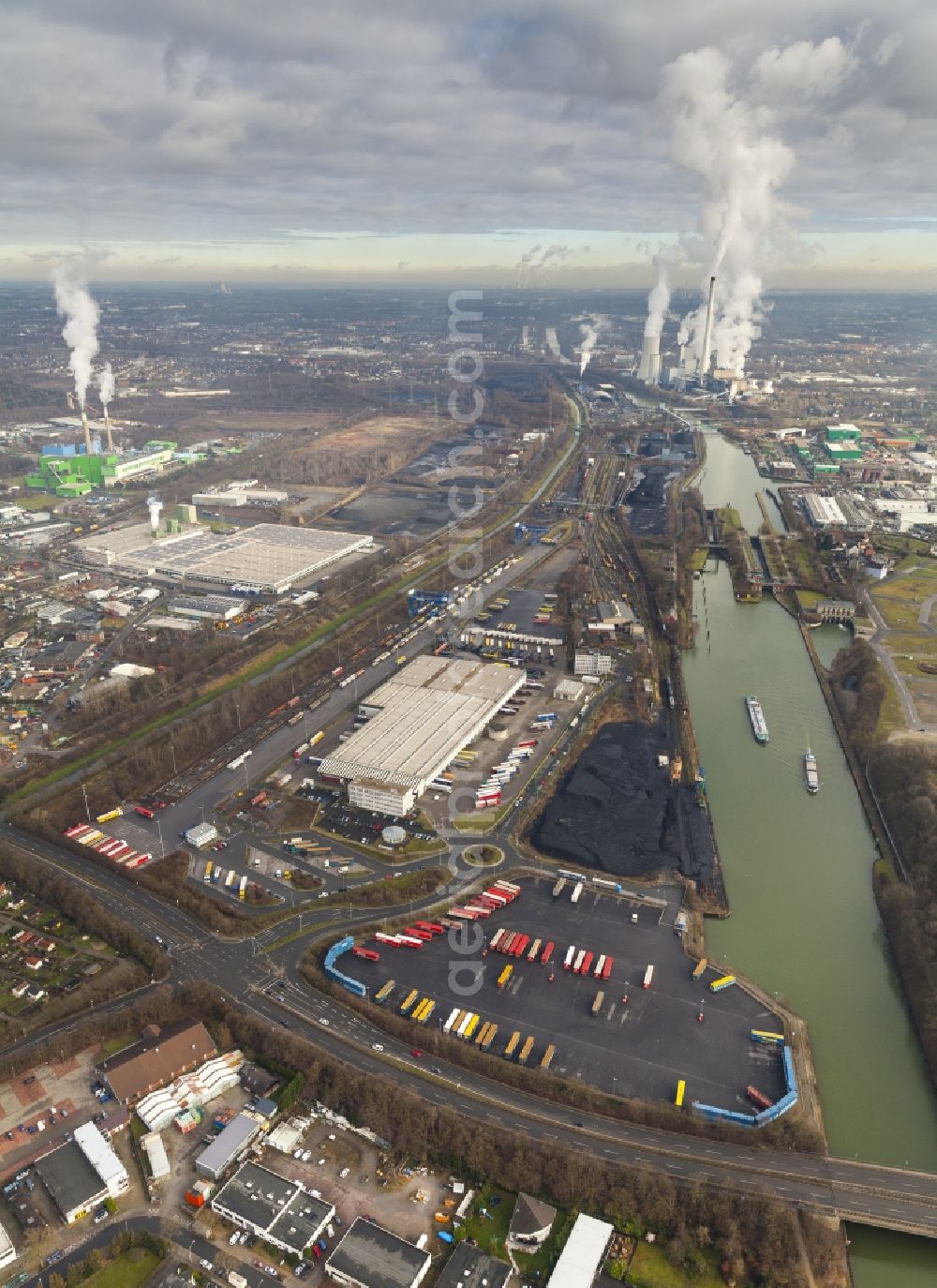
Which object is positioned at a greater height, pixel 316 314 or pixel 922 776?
pixel 316 314

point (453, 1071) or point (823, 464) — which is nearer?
point (453, 1071)

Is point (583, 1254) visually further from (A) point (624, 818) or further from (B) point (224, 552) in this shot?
(B) point (224, 552)

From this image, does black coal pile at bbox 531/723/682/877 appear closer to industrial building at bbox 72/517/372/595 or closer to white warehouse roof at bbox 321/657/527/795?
white warehouse roof at bbox 321/657/527/795

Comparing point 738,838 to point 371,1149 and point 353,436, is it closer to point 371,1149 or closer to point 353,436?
point 371,1149

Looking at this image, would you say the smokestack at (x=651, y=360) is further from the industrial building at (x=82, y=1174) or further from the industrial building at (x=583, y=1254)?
the industrial building at (x=82, y=1174)

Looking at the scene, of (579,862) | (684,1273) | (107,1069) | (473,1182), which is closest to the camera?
(684,1273)

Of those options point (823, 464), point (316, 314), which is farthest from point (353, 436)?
point (316, 314)

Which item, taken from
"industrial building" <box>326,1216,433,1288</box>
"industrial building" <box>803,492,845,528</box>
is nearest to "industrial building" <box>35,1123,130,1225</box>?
"industrial building" <box>326,1216,433,1288</box>

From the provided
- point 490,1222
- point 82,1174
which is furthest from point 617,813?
point 82,1174
